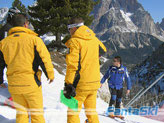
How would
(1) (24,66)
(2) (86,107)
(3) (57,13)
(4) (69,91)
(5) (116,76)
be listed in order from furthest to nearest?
(3) (57,13) < (5) (116,76) < (2) (86,107) < (4) (69,91) < (1) (24,66)

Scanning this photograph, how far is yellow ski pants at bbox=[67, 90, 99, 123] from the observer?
7.57 ft

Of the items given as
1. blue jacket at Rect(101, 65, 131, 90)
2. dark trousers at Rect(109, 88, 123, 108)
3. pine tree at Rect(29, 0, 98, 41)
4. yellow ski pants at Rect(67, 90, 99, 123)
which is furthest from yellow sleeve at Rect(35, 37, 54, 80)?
pine tree at Rect(29, 0, 98, 41)

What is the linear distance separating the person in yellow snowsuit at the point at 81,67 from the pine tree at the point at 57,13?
1085 cm

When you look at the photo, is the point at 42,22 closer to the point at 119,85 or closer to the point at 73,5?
the point at 73,5

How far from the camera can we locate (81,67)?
228cm

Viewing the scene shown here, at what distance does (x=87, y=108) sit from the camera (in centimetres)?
248

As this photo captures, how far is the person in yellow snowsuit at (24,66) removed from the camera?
2.13m

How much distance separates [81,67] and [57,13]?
11.4 metres

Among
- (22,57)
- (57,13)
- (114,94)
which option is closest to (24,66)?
(22,57)

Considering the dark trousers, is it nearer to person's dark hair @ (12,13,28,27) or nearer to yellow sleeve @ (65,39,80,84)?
yellow sleeve @ (65,39,80,84)

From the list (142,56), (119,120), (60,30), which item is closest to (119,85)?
(119,120)

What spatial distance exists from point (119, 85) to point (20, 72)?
275 centimetres

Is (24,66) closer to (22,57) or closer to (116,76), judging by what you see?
(22,57)

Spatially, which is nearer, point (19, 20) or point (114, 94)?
point (19, 20)
